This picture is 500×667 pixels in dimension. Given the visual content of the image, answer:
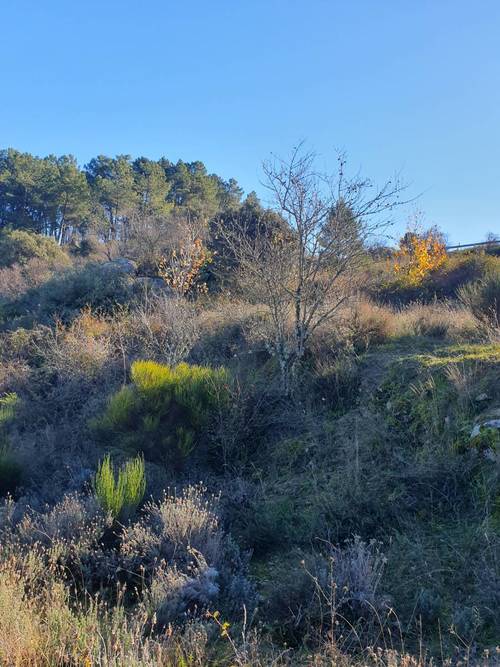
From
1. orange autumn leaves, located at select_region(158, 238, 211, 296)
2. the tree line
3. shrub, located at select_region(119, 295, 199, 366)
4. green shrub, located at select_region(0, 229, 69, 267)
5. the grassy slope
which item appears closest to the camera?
the grassy slope

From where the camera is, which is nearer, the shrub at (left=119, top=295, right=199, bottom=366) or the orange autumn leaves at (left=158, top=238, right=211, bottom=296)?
the shrub at (left=119, top=295, right=199, bottom=366)

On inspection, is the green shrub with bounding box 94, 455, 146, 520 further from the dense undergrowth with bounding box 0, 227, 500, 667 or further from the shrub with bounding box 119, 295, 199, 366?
the shrub with bounding box 119, 295, 199, 366

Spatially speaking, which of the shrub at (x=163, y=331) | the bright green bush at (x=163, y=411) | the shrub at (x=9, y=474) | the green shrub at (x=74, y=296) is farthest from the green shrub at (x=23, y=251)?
the shrub at (x=9, y=474)

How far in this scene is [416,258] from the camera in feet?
50.1

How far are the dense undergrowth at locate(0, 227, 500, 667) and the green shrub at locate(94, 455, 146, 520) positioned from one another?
0.02 meters

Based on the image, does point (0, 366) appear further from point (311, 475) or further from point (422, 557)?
point (422, 557)

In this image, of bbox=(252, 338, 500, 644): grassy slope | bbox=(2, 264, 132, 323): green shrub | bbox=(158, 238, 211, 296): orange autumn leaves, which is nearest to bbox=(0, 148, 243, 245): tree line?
bbox=(2, 264, 132, 323): green shrub

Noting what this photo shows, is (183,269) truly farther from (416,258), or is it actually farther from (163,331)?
(416,258)

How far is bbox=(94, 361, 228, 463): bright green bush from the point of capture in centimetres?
615

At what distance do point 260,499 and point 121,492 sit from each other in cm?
141

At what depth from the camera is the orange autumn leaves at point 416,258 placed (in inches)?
587

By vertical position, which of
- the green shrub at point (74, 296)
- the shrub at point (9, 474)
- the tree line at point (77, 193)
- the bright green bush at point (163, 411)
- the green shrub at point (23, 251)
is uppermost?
the tree line at point (77, 193)

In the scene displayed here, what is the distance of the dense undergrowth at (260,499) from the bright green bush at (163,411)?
0.03 metres

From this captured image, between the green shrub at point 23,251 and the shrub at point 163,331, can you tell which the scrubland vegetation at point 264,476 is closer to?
the shrub at point 163,331
